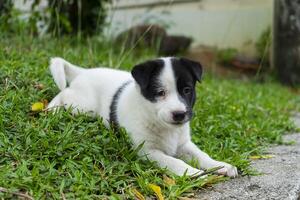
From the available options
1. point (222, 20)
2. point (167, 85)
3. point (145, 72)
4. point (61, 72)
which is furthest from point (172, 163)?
point (222, 20)

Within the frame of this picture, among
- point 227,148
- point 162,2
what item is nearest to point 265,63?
point 162,2

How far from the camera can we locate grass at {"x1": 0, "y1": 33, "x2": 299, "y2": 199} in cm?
360

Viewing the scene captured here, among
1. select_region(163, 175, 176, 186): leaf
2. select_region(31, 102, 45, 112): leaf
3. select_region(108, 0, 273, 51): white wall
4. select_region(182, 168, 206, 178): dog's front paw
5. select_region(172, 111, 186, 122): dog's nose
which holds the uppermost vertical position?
select_region(172, 111, 186, 122): dog's nose

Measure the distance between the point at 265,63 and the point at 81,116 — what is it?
7.39 metres

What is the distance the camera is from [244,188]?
3.93 metres

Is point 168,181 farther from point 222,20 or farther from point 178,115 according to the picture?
point 222,20

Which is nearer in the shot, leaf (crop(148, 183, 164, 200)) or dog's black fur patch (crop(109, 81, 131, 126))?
leaf (crop(148, 183, 164, 200))

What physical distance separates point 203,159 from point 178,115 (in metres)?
0.56

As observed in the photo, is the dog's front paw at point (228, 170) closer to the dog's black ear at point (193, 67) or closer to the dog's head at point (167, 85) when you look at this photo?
the dog's head at point (167, 85)

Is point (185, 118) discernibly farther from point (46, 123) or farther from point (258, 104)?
point (258, 104)

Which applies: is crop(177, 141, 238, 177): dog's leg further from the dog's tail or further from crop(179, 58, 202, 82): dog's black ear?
the dog's tail

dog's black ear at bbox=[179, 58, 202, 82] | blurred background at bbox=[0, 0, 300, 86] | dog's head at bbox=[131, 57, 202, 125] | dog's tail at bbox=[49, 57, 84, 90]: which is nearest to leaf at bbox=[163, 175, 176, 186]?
dog's head at bbox=[131, 57, 202, 125]

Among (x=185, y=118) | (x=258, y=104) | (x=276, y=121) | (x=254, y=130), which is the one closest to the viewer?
(x=185, y=118)

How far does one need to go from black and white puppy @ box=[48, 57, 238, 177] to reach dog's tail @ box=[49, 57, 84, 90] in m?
0.10
